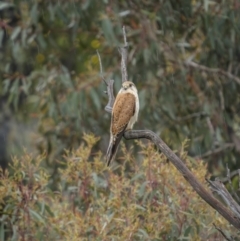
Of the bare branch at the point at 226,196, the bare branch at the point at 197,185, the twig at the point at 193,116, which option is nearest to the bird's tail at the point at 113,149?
the bare branch at the point at 197,185

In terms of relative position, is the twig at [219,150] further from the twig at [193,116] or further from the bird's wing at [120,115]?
the bird's wing at [120,115]

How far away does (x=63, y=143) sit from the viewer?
995 centimetres

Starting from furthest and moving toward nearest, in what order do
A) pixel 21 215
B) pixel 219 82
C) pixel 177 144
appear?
pixel 219 82 < pixel 177 144 < pixel 21 215

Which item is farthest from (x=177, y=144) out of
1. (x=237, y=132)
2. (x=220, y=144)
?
(x=237, y=132)

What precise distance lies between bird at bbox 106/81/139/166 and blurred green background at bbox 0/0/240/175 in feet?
8.87

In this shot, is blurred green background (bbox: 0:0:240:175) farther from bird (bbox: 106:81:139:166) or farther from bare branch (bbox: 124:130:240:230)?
bare branch (bbox: 124:130:240:230)

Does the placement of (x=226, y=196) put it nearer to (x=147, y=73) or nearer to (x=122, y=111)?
(x=122, y=111)

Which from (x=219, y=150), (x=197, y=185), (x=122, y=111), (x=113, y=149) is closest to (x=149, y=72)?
(x=219, y=150)

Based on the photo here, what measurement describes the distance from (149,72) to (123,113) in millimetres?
3284

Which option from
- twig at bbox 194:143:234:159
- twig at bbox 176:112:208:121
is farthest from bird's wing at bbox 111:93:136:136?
twig at bbox 176:112:208:121

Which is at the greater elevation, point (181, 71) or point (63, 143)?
point (181, 71)

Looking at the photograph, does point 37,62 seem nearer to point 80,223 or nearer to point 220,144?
point 220,144

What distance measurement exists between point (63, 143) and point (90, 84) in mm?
987

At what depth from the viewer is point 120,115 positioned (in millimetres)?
5918
